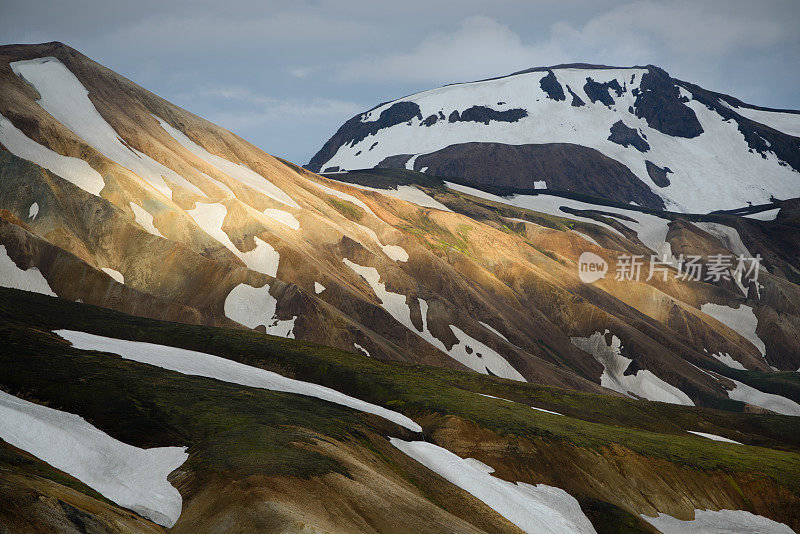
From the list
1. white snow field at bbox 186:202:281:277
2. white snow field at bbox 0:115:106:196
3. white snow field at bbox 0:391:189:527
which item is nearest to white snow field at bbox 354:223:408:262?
white snow field at bbox 186:202:281:277

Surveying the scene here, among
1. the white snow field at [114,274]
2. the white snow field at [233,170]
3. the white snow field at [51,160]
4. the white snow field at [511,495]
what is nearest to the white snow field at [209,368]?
the white snow field at [511,495]

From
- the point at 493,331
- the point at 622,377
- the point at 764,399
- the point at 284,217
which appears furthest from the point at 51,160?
the point at 764,399

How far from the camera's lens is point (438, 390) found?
54.8 m

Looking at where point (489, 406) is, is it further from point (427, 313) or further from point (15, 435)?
point (427, 313)

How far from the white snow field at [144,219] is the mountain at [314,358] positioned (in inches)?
11.6

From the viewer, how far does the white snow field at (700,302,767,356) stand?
525 feet

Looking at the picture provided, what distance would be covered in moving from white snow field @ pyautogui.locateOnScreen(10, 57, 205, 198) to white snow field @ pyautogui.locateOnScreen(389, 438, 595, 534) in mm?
68448

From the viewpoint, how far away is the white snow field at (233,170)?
114812 mm

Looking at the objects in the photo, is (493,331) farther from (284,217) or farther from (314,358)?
(314,358)

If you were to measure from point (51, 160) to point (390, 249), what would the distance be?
57.3 m

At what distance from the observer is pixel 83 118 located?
9688cm

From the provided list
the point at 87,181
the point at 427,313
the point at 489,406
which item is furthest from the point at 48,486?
the point at 427,313

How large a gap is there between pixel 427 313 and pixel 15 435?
8173cm

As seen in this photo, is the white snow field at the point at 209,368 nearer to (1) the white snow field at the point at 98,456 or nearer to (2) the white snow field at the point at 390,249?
(1) the white snow field at the point at 98,456
